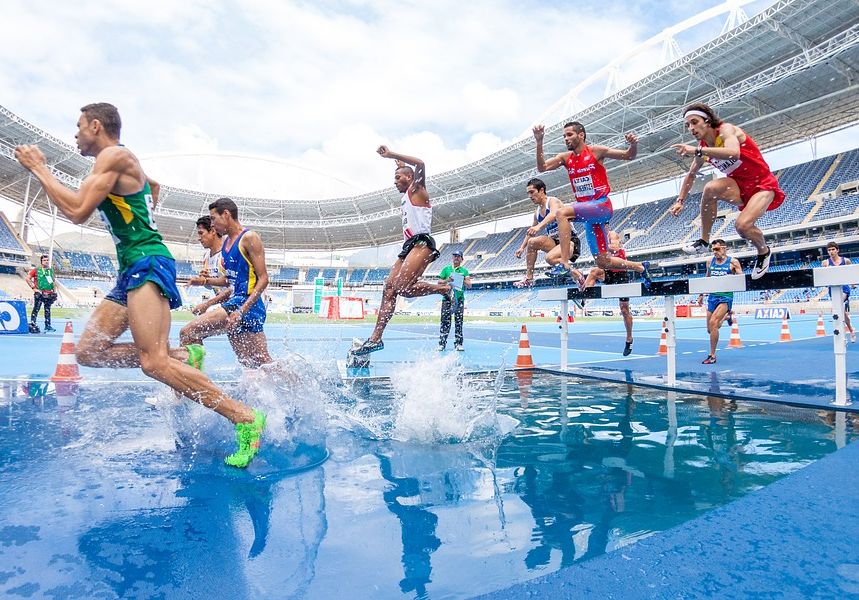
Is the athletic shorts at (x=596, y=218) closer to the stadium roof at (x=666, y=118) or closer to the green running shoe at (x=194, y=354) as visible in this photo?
the green running shoe at (x=194, y=354)

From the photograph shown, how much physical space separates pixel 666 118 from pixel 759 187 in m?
29.2

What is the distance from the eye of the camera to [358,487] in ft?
8.18

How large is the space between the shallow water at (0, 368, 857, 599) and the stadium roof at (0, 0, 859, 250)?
26.8 metres

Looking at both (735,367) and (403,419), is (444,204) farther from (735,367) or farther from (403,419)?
Answer: (403,419)

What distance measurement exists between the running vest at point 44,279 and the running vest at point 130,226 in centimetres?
1248

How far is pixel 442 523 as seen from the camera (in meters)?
2.06

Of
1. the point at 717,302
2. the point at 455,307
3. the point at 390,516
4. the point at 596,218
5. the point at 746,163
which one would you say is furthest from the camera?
the point at 455,307

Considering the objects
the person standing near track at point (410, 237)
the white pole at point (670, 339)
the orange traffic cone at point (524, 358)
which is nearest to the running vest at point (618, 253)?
the white pole at point (670, 339)

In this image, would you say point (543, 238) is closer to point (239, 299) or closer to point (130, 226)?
point (239, 299)

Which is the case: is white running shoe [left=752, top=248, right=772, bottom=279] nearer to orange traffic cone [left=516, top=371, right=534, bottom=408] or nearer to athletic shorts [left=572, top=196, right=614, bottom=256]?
athletic shorts [left=572, top=196, right=614, bottom=256]

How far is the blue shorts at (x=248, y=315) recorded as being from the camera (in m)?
4.29

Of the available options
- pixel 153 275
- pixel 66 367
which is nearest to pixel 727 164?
pixel 153 275

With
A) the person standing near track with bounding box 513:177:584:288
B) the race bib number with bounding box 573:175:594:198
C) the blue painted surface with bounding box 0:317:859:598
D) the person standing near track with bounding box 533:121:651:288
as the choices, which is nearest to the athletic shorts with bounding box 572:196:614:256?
the person standing near track with bounding box 533:121:651:288

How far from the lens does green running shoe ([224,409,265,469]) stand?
2.79m
